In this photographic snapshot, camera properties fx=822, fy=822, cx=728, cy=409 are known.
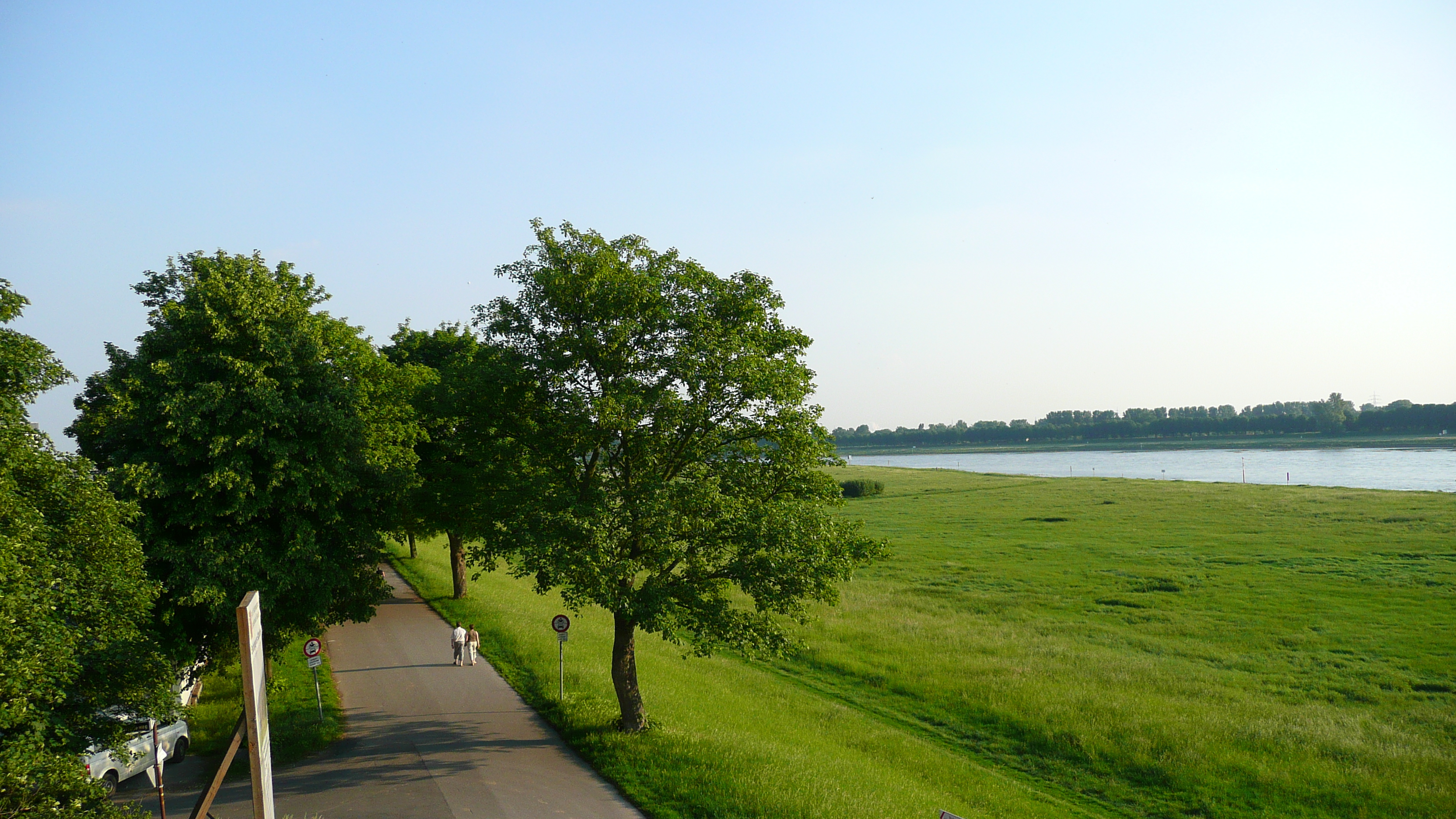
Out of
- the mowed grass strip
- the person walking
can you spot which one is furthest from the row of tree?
the person walking

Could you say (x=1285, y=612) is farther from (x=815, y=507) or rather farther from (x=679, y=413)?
(x=679, y=413)

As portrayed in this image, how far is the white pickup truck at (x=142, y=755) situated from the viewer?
53.5ft

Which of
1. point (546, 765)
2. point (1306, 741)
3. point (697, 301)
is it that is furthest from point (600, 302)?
point (1306, 741)

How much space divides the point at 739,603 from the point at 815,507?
69.3 ft

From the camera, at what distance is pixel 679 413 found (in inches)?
721

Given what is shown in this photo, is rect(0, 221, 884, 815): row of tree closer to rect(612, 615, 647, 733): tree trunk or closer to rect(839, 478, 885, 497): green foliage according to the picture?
rect(612, 615, 647, 733): tree trunk

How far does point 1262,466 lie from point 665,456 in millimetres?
128204

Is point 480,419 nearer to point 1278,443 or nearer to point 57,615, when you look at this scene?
point 57,615

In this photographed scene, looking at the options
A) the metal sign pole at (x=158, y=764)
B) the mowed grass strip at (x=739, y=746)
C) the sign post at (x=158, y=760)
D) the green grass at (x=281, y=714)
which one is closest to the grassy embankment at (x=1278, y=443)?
the mowed grass strip at (x=739, y=746)

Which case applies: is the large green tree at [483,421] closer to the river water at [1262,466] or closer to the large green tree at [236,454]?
the large green tree at [236,454]

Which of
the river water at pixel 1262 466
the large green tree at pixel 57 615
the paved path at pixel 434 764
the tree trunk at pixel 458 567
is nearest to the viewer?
the large green tree at pixel 57 615

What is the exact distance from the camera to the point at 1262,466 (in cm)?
11988

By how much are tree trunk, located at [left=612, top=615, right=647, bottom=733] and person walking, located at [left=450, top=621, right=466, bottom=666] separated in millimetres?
8244

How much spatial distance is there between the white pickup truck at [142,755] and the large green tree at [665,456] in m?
7.53
